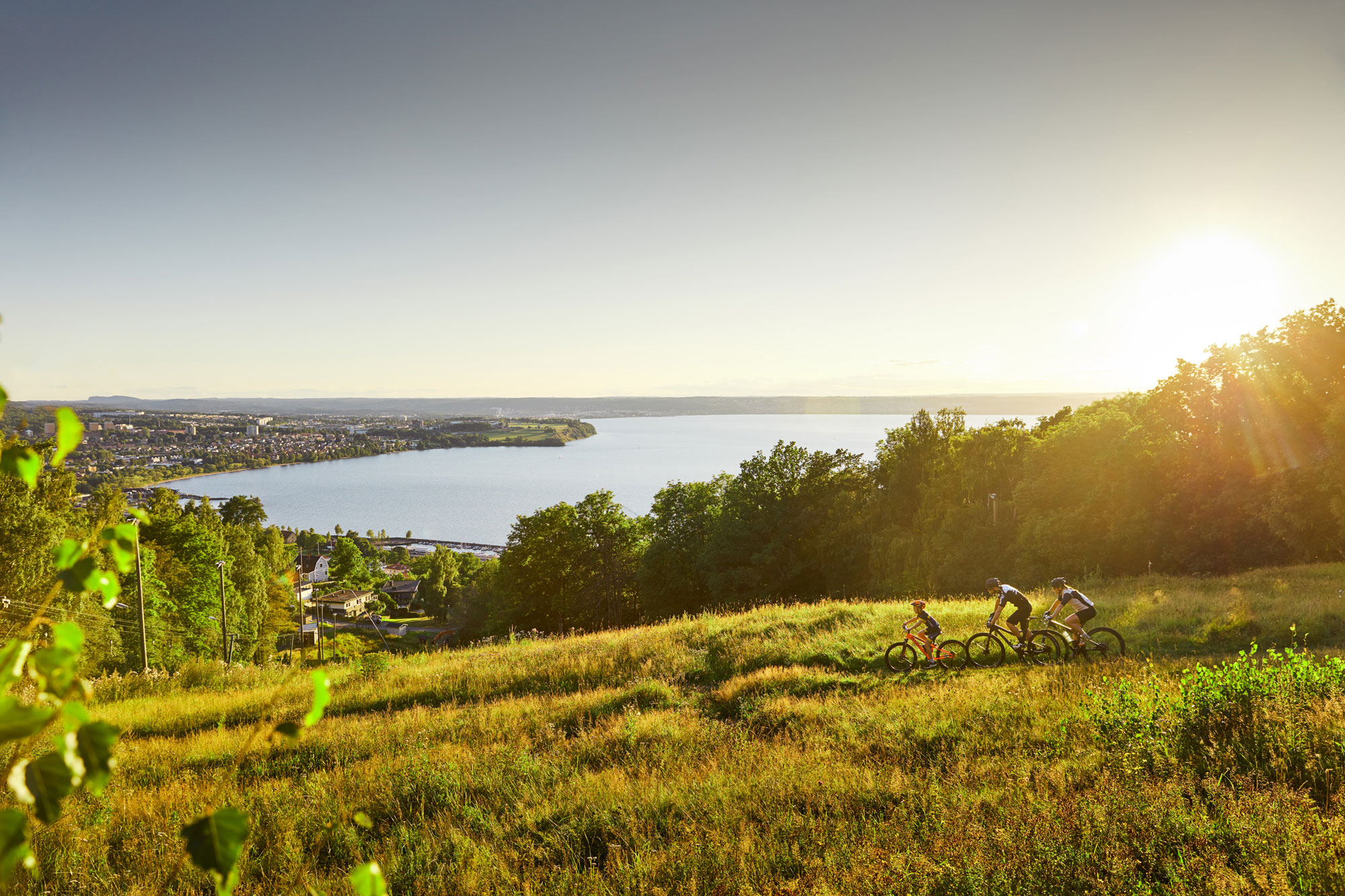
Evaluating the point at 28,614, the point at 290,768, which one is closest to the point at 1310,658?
the point at 290,768

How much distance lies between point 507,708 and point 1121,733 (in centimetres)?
770

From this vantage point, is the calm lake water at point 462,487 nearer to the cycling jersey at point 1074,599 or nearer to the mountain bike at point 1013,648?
the mountain bike at point 1013,648

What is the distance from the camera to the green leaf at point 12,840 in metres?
1.21

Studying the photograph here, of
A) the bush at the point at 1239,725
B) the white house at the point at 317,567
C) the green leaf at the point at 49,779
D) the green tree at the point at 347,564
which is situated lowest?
the white house at the point at 317,567

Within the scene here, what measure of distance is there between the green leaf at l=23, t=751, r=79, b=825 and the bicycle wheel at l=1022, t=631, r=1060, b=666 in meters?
13.0

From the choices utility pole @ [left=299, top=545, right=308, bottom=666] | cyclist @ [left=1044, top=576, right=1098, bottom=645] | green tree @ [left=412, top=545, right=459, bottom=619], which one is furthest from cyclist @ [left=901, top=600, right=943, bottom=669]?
green tree @ [left=412, top=545, right=459, bottom=619]

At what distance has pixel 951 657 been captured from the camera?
39.8ft

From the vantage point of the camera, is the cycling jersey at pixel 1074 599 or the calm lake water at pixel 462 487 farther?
the calm lake water at pixel 462 487

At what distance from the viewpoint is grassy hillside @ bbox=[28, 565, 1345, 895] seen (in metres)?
4.66

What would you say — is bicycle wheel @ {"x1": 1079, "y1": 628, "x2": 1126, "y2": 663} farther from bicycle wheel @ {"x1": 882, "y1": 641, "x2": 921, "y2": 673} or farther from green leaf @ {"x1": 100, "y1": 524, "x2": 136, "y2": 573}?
green leaf @ {"x1": 100, "y1": 524, "x2": 136, "y2": 573}

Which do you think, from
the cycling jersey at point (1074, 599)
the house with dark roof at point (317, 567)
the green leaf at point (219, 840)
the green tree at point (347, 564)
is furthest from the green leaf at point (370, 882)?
the house with dark roof at point (317, 567)

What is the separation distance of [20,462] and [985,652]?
13231mm

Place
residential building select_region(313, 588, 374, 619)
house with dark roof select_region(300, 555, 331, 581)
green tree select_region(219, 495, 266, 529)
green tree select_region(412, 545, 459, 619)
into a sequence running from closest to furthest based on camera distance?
green tree select_region(219, 495, 266, 529) < green tree select_region(412, 545, 459, 619) < residential building select_region(313, 588, 374, 619) < house with dark roof select_region(300, 555, 331, 581)

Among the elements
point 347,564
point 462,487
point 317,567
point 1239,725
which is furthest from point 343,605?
point 1239,725
